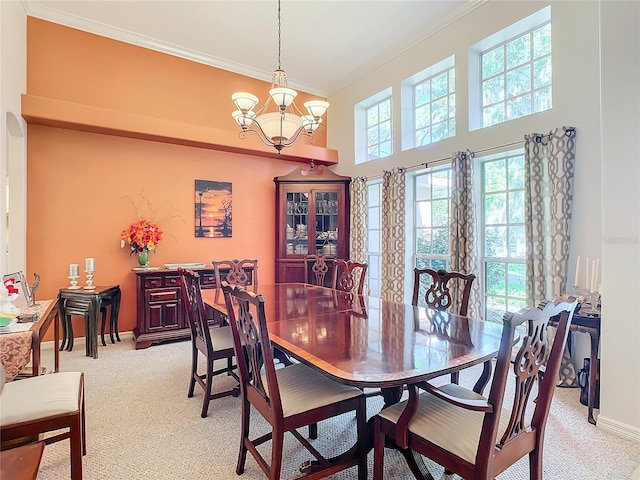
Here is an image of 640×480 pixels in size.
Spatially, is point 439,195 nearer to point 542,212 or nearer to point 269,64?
point 542,212

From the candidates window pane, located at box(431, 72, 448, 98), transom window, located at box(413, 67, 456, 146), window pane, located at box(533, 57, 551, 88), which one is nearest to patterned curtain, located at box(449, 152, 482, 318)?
transom window, located at box(413, 67, 456, 146)

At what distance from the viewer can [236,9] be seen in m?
3.77

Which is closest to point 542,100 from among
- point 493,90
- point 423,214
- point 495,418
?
point 493,90

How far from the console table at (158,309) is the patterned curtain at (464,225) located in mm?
3326

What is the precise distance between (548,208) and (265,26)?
145 inches

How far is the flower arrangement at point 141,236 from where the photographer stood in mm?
4270

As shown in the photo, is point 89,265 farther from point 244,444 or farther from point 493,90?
point 493,90

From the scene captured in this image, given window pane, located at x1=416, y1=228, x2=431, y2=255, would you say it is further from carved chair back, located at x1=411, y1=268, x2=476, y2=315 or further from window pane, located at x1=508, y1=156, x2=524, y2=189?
carved chair back, located at x1=411, y1=268, x2=476, y2=315

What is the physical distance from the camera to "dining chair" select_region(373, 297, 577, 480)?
1222mm

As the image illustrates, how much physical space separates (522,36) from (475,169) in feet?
4.53

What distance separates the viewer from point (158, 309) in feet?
13.7

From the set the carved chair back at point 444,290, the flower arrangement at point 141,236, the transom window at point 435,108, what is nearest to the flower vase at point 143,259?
the flower arrangement at point 141,236

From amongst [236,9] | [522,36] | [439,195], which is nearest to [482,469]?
[439,195]

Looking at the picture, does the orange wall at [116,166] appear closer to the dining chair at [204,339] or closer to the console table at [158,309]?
the console table at [158,309]
